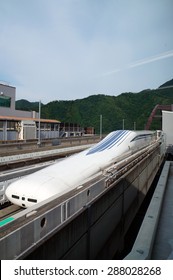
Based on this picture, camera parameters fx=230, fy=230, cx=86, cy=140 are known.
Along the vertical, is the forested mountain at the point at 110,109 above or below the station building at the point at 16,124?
above

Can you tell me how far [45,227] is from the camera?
6.67 meters

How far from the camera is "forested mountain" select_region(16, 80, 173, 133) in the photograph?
135125mm

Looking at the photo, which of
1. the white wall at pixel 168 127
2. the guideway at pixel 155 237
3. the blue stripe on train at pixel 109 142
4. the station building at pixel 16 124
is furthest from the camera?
the white wall at pixel 168 127

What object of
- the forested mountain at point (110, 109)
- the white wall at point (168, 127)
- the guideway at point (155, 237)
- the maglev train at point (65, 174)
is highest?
the forested mountain at point (110, 109)

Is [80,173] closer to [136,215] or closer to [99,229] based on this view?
[99,229]

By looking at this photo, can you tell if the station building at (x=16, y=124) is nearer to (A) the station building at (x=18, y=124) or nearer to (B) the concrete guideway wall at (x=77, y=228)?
(A) the station building at (x=18, y=124)

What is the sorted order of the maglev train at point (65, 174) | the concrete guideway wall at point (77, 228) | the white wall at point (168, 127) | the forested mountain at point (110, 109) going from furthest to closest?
1. the forested mountain at point (110, 109)
2. the white wall at point (168, 127)
3. the maglev train at point (65, 174)
4. the concrete guideway wall at point (77, 228)

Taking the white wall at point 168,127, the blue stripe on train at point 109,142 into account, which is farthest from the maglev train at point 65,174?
the white wall at point 168,127

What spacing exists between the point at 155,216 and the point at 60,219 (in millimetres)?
4387

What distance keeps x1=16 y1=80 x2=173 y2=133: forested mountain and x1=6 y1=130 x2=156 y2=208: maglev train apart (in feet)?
367

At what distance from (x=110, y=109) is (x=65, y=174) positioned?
13460 cm

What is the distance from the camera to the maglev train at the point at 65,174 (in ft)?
31.9

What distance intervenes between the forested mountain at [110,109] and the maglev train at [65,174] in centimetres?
11194

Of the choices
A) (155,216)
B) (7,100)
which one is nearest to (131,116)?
(7,100)
